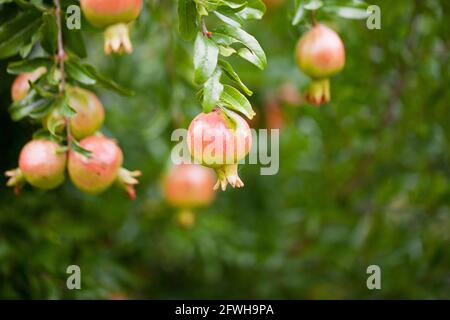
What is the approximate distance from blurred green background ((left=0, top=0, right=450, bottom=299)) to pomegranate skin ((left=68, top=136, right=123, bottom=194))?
0.32 meters

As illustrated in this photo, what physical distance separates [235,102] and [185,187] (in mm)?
676

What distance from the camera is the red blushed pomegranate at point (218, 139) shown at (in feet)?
2.25

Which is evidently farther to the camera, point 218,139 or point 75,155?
point 75,155

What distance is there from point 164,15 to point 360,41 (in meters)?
0.43

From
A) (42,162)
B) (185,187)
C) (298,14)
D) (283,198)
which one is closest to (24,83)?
(42,162)

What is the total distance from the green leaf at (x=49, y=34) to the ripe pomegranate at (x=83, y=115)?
0.06 m

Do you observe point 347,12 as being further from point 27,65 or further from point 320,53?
point 27,65

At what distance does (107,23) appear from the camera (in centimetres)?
80

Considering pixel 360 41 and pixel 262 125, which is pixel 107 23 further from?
pixel 262 125

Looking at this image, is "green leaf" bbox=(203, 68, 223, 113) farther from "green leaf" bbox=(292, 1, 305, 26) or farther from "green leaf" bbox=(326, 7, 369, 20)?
"green leaf" bbox=(326, 7, 369, 20)

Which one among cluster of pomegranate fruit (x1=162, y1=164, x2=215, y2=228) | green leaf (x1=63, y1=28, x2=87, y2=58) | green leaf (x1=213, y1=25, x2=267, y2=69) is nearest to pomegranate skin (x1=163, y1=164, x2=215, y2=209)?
cluster of pomegranate fruit (x1=162, y1=164, x2=215, y2=228)

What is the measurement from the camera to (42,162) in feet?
2.56

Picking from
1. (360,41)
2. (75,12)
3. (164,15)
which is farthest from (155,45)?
(75,12)

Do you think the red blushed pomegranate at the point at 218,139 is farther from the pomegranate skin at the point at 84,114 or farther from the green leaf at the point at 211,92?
the pomegranate skin at the point at 84,114
